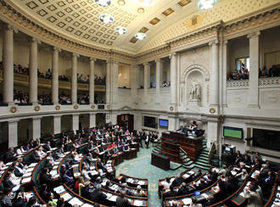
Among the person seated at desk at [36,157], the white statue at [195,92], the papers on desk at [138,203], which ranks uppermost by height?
the white statue at [195,92]

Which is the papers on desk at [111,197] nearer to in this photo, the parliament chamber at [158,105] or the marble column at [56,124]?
the parliament chamber at [158,105]

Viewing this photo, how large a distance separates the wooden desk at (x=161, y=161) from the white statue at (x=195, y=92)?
22.8 feet

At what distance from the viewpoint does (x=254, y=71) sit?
11398 mm

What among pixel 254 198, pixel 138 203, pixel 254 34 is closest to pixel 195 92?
pixel 254 34

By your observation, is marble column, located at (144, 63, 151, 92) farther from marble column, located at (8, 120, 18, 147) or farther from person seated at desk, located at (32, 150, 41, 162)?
person seated at desk, located at (32, 150, 41, 162)

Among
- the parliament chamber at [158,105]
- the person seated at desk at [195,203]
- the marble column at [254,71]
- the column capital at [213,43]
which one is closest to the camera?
the person seated at desk at [195,203]

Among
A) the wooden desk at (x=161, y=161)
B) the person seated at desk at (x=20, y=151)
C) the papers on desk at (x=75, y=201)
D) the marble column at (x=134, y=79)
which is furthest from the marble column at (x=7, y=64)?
the marble column at (x=134, y=79)

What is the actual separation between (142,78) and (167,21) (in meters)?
8.65

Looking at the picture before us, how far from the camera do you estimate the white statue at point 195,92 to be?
1464cm

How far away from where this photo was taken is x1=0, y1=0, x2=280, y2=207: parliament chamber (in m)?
6.88

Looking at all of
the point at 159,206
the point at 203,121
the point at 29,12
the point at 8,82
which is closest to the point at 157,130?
the point at 203,121

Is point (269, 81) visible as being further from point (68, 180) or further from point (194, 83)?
point (68, 180)

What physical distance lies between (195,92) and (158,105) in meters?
5.36

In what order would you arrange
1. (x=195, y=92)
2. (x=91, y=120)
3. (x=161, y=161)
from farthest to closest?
(x=91, y=120) → (x=195, y=92) → (x=161, y=161)
